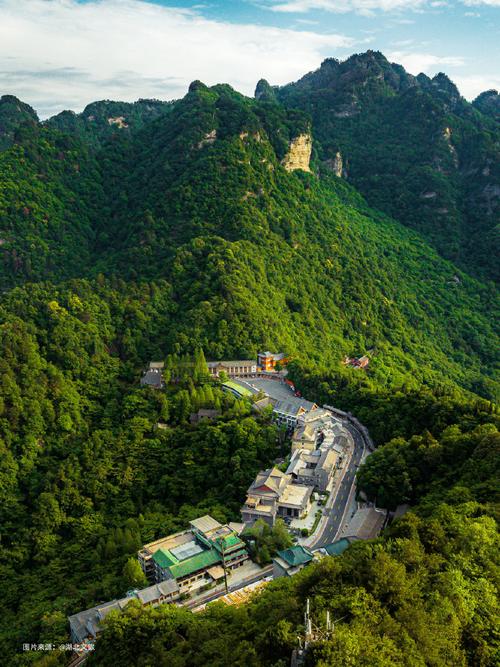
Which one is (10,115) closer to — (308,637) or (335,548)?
(335,548)

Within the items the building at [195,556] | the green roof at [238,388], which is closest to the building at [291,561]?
the building at [195,556]

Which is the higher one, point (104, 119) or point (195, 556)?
point (104, 119)

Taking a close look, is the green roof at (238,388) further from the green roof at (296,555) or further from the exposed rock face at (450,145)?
the exposed rock face at (450,145)

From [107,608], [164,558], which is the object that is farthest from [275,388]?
[107,608]

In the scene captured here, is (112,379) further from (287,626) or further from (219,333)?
(287,626)

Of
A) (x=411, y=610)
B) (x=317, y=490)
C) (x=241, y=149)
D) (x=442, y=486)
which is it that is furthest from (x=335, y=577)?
(x=241, y=149)
